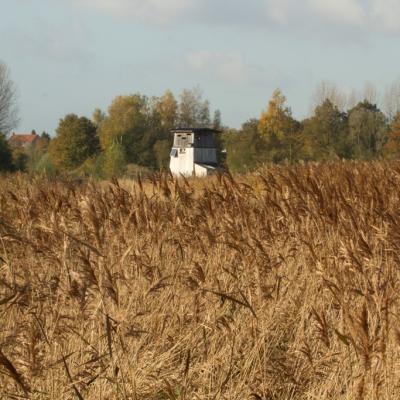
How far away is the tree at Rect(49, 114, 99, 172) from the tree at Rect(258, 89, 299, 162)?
14200mm

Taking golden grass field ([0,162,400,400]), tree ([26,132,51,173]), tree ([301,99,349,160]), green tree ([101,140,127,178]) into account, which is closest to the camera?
golden grass field ([0,162,400,400])

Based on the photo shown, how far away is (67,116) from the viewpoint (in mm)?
62531

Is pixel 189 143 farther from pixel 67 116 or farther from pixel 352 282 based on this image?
pixel 352 282

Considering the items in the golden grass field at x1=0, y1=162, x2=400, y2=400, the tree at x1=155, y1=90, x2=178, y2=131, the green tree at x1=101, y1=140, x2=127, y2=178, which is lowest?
the golden grass field at x1=0, y1=162, x2=400, y2=400

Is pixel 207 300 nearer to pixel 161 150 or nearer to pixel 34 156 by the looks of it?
pixel 34 156

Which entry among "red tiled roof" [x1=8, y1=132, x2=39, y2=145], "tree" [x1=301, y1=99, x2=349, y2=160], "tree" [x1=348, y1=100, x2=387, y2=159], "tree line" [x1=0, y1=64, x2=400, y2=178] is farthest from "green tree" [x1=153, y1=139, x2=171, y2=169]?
"red tiled roof" [x1=8, y1=132, x2=39, y2=145]

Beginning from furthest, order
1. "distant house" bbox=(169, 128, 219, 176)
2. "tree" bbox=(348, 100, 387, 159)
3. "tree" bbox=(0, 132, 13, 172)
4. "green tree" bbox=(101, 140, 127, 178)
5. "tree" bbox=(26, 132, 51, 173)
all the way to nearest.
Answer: "distant house" bbox=(169, 128, 219, 176) < "tree" bbox=(348, 100, 387, 159) < "tree" bbox=(26, 132, 51, 173) < "green tree" bbox=(101, 140, 127, 178) < "tree" bbox=(0, 132, 13, 172)

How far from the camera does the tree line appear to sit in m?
50.8

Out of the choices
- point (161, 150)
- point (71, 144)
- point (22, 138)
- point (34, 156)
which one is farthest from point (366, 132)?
point (22, 138)

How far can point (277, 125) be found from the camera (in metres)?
66.6

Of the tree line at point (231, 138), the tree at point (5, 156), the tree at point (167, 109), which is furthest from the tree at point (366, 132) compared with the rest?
the tree at point (167, 109)

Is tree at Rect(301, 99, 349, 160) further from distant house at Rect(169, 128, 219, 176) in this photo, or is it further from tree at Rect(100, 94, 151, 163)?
tree at Rect(100, 94, 151, 163)

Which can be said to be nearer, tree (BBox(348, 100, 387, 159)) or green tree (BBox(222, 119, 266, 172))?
tree (BBox(348, 100, 387, 159))

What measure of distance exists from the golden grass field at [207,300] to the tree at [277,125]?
5453 cm
